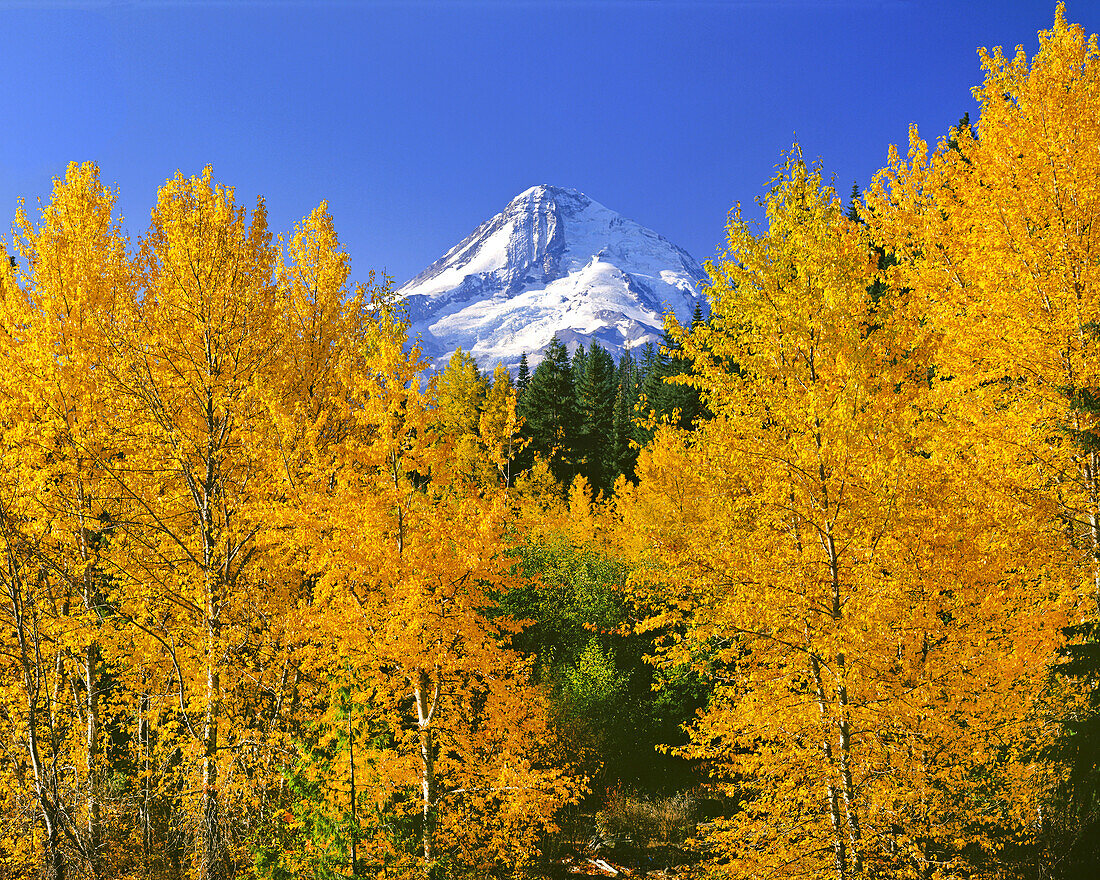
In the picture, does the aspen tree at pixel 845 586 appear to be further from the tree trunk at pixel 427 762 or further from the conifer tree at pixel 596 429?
the conifer tree at pixel 596 429

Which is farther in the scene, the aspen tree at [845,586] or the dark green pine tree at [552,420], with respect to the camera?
the dark green pine tree at [552,420]

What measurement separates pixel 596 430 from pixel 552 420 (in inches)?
148

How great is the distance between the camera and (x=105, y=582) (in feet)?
39.0

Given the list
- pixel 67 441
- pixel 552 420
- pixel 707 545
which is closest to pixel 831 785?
pixel 707 545

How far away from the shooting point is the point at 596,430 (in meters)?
46.6

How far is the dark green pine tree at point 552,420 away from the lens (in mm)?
43781

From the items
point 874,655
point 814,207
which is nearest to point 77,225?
point 814,207

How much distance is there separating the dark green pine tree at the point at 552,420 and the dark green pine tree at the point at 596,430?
94cm

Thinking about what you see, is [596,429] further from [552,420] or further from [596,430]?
[552,420]

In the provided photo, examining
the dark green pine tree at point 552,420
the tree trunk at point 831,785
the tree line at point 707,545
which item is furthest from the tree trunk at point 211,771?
the dark green pine tree at point 552,420

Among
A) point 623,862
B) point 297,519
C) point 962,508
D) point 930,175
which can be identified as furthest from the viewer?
point 623,862

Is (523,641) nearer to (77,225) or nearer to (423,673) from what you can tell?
(423,673)

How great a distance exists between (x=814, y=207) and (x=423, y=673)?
9.16 m

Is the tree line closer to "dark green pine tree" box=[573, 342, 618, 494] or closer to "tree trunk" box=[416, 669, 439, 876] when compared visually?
"tree trunk" box=[416, 669, 439, 876]
